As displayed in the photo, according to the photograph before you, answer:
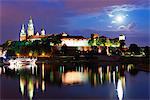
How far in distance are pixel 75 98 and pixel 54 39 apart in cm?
3023

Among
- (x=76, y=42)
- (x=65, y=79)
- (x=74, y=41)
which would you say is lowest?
(x=65, y=79)

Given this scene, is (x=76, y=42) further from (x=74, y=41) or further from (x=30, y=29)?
(x=30, y=29)

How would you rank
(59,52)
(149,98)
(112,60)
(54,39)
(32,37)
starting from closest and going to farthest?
(149,98) < (112,60) < (59,52) < (54,39) < (32,37)

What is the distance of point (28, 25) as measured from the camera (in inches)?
1876

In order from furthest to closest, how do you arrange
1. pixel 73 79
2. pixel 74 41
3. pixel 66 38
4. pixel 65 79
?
pixel 74 41
pixel 66 38
pixel 65 79
pixel 73 79

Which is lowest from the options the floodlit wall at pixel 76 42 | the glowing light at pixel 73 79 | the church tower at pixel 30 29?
the glowing light at pixel 73 79

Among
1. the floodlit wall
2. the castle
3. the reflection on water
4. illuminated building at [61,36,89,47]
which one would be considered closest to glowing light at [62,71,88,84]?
the reflection on water

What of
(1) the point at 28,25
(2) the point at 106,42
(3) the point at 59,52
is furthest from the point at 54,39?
(1) the point at 28,25

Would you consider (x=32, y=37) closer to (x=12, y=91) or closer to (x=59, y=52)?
(x=59, y=52)

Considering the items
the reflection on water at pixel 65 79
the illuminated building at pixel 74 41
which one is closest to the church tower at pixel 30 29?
the illuminated building at pixel 74 41

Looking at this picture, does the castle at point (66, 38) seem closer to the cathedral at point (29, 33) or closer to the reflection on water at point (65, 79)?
the cathedral at point (29, 33)

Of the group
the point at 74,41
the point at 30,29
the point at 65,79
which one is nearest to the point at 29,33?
the point at 30,29

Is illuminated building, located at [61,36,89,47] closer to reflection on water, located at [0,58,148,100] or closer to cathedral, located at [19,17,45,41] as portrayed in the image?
cathedral, located at [19,17,45,41]

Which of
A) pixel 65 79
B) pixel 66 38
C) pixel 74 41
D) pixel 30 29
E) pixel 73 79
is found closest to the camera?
pixel 73 79
